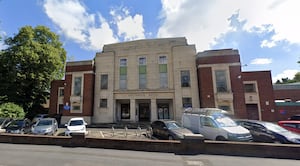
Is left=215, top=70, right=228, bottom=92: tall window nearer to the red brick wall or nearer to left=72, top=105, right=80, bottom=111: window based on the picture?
the red brick wall

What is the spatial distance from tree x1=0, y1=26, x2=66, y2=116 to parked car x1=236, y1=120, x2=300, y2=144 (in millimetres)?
28980

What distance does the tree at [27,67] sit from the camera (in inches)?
979

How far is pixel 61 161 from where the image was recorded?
246 inches

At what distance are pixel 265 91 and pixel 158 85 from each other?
14.2 m

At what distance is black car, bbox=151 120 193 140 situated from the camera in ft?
34.3

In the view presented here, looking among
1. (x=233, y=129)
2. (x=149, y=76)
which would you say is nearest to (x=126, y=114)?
(x=149, y=76)

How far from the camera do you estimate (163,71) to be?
24.8 m

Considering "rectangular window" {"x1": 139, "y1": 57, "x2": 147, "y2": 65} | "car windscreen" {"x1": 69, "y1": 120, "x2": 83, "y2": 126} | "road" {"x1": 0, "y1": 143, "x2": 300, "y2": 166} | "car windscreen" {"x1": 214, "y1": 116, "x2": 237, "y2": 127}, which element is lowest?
"road" {"x1": 0, "y1": 143, "x2": 300, "y2": 166}

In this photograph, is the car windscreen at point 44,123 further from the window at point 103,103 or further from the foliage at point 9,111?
the window at point 103,103

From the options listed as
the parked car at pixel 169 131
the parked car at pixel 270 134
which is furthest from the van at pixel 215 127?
the parked car at pixel 270 134

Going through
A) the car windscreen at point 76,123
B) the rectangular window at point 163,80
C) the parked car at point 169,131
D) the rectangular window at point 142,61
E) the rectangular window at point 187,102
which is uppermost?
the rectangular window at point 142,61

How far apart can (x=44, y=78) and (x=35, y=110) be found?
5999 mm

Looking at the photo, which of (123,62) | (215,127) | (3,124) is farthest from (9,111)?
(215,127)

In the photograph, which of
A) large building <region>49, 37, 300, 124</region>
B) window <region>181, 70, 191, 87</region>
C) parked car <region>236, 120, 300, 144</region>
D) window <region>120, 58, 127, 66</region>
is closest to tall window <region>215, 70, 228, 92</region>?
large building <region>49, 37, 300, 124</region>
